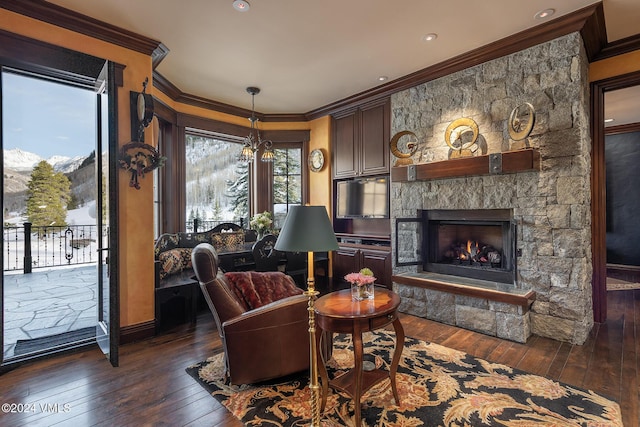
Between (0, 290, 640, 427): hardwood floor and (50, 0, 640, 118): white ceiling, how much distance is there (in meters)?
3.07

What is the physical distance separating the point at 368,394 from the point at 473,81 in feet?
11.6

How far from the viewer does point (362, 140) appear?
502cm

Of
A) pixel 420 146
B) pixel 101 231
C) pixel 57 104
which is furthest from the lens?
pixel 57 104

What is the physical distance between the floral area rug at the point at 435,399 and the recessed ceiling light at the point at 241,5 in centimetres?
307

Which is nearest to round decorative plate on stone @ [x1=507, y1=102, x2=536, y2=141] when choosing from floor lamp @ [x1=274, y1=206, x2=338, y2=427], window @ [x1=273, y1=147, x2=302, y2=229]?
floor lamp @ [x1=274, y1=206, x2=338, y2=427]

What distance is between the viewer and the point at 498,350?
2861mm

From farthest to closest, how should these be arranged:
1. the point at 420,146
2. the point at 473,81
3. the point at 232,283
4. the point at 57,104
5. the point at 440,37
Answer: the point at 57,104 < the point at 420,146 < the point at 473,81 < the point at 440,37 < the point at 232,283

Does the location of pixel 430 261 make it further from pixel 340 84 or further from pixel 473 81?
pixel 340 84

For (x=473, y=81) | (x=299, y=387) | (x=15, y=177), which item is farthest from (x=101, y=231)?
(x=473, y=81)

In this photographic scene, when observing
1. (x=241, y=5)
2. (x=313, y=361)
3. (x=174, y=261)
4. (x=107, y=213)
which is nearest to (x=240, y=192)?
(x=174, y=261)

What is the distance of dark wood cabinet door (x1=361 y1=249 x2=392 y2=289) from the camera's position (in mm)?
4609

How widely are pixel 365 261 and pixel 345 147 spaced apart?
1.97m

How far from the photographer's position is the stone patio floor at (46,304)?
3.33 m

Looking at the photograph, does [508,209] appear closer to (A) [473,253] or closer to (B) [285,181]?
(A) [473,253]
